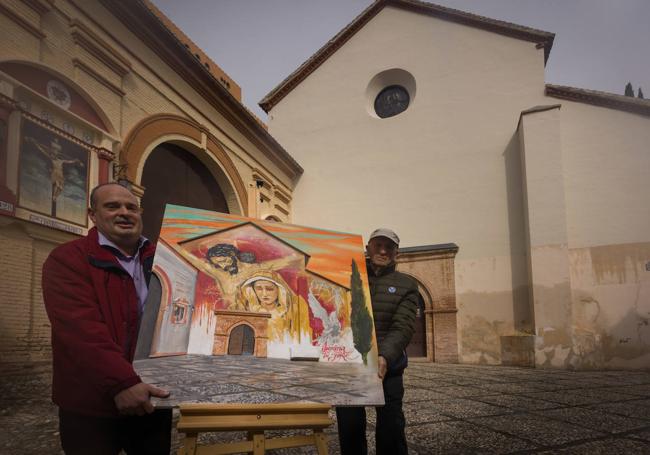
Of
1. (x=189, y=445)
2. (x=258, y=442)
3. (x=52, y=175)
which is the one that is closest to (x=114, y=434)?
(x=189, y=445)

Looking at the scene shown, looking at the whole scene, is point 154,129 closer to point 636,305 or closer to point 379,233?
point 379,233

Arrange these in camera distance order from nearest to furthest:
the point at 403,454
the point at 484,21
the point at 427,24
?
the point at 403,454
the point at 484,21
the point at 427,24

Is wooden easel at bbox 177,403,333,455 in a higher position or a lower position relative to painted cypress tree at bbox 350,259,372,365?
lower

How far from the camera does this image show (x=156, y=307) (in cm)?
234

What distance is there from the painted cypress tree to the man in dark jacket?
0.32ft

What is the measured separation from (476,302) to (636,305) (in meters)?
3.95

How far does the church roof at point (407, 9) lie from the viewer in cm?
1362

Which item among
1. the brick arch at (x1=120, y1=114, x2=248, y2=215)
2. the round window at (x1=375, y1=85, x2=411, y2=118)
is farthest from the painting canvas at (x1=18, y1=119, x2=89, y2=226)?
the round window at (x1=375, y1=85, x2=411, y2=118)

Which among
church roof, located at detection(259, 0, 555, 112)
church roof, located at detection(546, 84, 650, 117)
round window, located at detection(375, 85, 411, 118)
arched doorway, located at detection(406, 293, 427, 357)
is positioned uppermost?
church roof, located at detection(259, 0, 555, 112)

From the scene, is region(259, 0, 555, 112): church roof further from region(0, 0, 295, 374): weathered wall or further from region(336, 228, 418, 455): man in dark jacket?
region(336, 228, 418, 455): man in dark jacket

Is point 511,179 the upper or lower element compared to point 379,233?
upper

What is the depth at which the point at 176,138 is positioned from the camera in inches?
358

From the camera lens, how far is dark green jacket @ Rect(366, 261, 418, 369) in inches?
110

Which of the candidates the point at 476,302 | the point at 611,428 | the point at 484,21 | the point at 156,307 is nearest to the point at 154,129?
the point at 156,307
